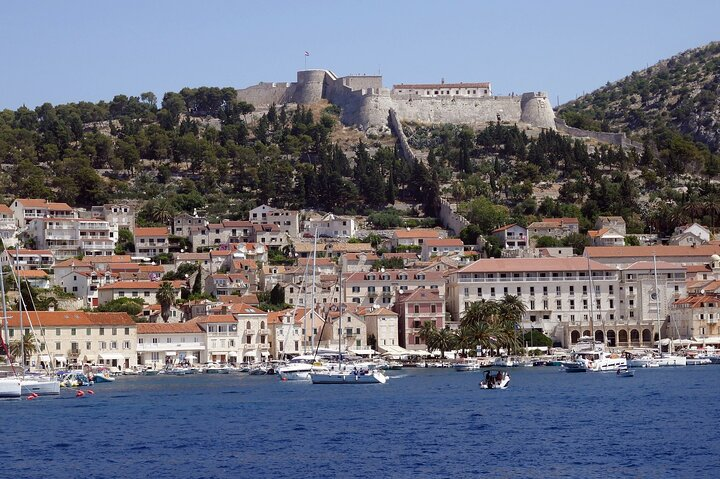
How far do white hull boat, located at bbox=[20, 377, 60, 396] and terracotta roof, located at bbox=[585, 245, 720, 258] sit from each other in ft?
151

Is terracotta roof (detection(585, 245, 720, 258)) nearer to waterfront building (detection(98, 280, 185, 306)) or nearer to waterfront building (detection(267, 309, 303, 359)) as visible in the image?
waterfront building (detection(267, 309, 303, 359))

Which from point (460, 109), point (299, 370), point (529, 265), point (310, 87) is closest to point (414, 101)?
A: point (460, 109)

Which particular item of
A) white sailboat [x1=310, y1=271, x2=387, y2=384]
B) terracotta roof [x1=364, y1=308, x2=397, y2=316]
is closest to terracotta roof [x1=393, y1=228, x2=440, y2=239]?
terracotta roof [x1=364, y1=308, x2=397, y2=316]

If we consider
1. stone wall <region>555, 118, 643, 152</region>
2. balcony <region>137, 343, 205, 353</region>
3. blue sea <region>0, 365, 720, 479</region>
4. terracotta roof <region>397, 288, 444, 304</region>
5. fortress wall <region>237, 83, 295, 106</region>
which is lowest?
blue sea <region>0, 365, 720, 479</region>

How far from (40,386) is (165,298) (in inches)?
1147

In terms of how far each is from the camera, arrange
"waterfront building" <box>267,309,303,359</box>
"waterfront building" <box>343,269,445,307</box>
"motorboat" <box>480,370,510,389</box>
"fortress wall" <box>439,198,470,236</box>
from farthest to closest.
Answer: "fortress wall" <box>439,198,470,236</box>
"waterfront building" <box>343,269,445,307</box>
"waterfront building" <box>267,309,303,359</box>
"motorboat" <box>480,370,510,389</box>

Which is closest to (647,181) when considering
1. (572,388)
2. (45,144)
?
(45,144)

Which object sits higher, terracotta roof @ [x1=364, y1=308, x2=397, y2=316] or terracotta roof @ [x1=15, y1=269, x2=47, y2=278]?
terracotta roof @ [x1=15, y1=269, x2=47, y2=278]

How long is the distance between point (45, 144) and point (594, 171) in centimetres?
5131

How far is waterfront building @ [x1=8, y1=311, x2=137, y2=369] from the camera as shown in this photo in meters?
77.4

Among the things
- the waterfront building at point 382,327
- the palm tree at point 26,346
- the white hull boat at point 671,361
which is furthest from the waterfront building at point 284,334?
the white hull boat at point 671,361

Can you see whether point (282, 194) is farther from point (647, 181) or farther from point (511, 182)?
point (647, 181)

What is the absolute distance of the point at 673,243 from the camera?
107m

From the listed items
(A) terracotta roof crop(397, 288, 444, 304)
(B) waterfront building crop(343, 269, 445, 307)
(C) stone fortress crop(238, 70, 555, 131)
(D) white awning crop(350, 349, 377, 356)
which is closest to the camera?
(D) white awning crop(350, 349, 377, 356)
